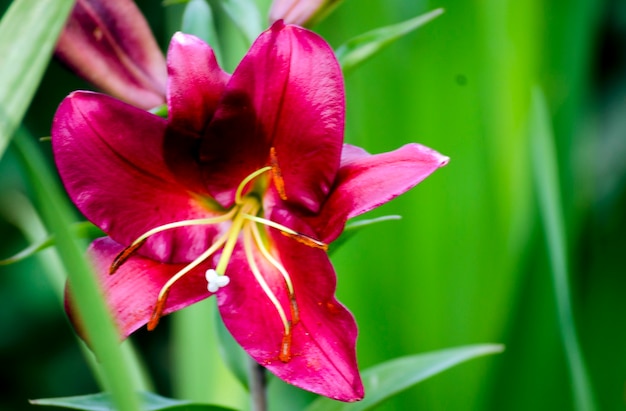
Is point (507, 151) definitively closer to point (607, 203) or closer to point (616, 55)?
point (607, 203)

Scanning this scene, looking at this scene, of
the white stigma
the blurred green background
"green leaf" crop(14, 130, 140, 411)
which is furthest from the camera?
the blurred green background

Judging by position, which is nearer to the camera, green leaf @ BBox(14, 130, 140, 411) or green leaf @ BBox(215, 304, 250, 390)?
green leaf @ BBox(14, 130, 140, 411)

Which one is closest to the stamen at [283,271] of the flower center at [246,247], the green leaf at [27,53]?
the flower center at [246,247]

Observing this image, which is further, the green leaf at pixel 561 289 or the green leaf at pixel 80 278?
the green leaf at pixel 561 289

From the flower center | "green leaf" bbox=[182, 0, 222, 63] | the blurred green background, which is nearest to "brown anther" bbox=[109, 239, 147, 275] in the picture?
the flower center

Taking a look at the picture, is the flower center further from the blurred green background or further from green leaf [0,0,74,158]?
the blurred green background

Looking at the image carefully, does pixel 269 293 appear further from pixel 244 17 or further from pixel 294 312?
pixel 244 17

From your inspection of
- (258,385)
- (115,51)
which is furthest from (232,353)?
(115,51)

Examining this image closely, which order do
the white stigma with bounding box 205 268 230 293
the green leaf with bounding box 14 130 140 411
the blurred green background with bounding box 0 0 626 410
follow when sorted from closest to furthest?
the green leaf with bounding box 14 130 140 411, the white stigma with bounding box 205 268 230 293, the blurred green background with bounding box 0 0 626 410

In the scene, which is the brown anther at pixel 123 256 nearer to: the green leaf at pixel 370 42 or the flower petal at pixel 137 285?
the flower petal at pixel 137 285

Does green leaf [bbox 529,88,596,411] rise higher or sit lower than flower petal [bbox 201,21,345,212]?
lower
